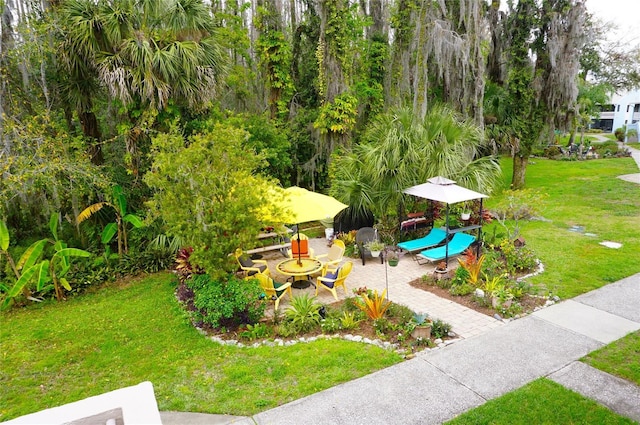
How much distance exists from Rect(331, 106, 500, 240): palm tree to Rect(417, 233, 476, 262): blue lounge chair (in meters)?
1.38

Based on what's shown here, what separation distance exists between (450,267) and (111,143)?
929cm

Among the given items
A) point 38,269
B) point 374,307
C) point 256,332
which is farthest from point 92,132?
point 374,307

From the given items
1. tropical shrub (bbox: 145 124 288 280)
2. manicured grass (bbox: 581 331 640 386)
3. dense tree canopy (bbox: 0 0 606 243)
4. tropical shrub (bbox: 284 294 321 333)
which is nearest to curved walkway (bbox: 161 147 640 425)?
manicured grass (bbox: 581 331 640 386)

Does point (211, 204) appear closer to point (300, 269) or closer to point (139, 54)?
point (300, 269)

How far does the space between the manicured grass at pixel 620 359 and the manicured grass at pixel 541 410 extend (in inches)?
36.1

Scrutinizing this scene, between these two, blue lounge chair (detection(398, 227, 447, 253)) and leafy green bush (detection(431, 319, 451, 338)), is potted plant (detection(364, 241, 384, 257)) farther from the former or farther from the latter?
leafy green bush (detection(431, 319, 451, 338))

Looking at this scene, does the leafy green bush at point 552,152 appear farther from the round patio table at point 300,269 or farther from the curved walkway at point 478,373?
the round patio table at point 300,269

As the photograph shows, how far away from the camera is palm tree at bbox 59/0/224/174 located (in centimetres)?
877

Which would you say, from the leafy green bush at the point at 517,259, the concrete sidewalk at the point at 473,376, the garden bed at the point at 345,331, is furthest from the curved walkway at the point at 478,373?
the leafy green bush at the point at 517,259

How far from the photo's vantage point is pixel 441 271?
28.6 feet

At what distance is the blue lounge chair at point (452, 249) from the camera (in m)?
9.33

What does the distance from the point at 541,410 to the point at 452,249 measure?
212 inches

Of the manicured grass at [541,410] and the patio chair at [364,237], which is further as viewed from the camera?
the patio chair at [364,237]

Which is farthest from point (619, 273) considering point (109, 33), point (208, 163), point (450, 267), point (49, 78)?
point (49, 78)
